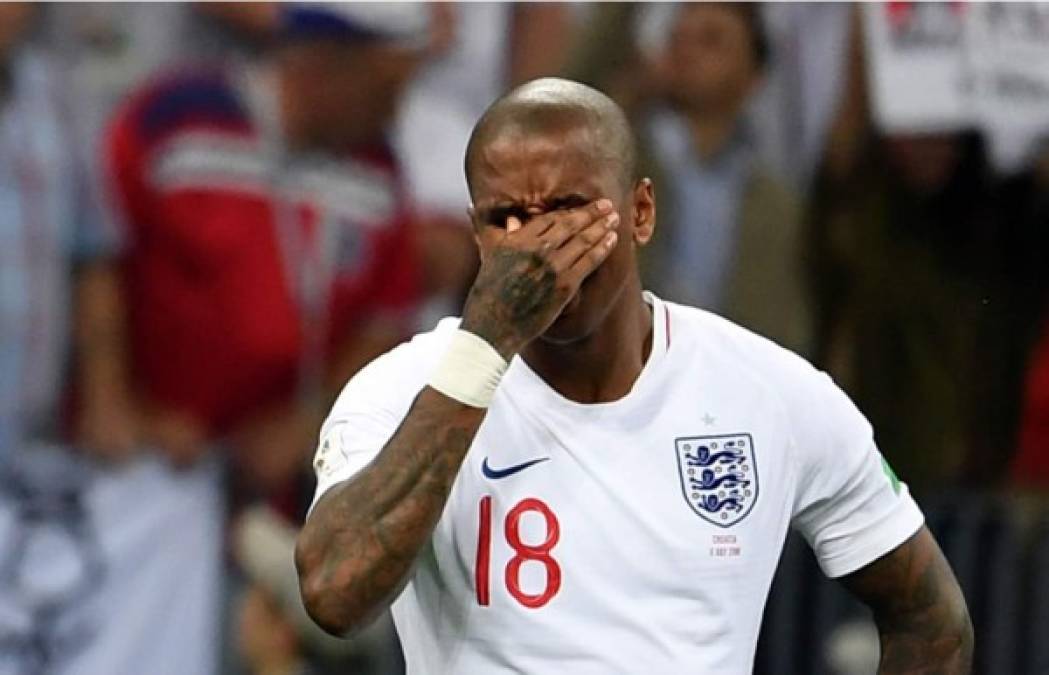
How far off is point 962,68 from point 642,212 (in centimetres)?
388

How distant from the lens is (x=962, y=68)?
271 inches

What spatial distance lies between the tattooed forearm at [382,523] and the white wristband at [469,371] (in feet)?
0.06

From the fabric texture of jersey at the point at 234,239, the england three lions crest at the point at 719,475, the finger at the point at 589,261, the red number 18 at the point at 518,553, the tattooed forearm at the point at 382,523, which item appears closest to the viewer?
the tattooed forearm at the point at 382,523

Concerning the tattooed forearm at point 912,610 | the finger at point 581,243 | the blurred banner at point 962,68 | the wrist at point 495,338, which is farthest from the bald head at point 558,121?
the blurred banner at point 962,68

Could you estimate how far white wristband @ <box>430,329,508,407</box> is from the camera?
291 cm

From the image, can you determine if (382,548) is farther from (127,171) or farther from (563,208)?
(127,171)

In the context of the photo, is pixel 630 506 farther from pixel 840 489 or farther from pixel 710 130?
pixel 710 130

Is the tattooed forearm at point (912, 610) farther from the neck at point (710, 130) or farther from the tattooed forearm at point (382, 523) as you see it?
the neck at point (710, 130)

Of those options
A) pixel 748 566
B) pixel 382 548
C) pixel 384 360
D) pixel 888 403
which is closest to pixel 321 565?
pixel 382 548

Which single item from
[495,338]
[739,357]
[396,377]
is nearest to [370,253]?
[739,357]

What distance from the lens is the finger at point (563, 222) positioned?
9.66ft

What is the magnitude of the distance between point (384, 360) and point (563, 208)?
40 centimetres

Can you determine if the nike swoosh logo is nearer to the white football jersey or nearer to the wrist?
the white football jersey

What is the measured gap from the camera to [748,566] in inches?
127
